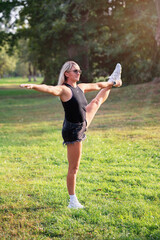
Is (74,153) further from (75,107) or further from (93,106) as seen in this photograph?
(93,106)

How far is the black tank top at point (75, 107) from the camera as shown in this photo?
4492 millimetres

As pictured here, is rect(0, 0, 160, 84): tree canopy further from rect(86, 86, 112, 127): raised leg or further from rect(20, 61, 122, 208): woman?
rect(20, 61, 122, 208): woman

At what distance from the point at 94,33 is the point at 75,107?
1130 inches

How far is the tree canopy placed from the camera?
2698cm

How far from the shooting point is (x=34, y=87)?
12.7 ft

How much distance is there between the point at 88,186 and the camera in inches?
233

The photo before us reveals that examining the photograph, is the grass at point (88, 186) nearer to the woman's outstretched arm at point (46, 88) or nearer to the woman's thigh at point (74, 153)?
the woman's thigh at point (74, 153)

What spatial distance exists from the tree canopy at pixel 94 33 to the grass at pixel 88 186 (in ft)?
57.1

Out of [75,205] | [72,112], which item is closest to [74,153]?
[72,112]

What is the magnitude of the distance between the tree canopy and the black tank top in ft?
70.1

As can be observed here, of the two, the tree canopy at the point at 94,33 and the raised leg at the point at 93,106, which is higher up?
the tree canopy at the point at 94,33

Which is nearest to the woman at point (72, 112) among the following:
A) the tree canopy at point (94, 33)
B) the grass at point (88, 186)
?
the grass at point (88, 186)

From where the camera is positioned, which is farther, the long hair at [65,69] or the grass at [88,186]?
the long hair at [65,69]

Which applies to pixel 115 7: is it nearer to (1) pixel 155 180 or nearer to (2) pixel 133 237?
(1) pixel 155 180
